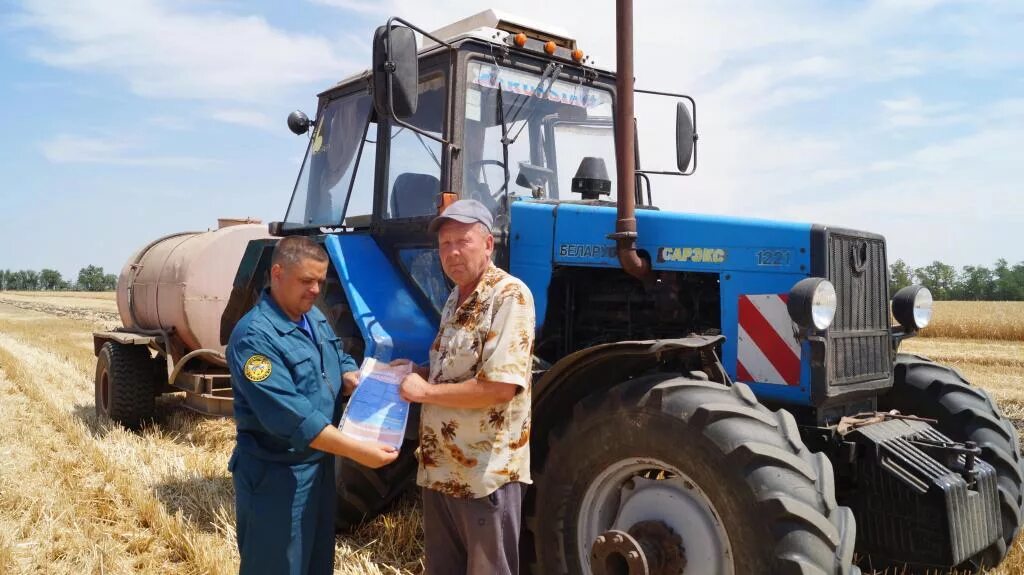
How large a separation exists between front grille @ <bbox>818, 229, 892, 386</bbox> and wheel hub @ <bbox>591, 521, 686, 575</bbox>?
→ 983 mm

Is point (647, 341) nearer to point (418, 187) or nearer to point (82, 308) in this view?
point (418, 187)

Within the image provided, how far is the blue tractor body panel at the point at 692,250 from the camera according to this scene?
3412 mm

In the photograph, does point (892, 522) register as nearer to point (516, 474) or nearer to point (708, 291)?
point (708, 291)

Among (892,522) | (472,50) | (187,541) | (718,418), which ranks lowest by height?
(187,541)

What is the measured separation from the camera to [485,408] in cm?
246

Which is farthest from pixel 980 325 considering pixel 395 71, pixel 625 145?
pixel 395 71

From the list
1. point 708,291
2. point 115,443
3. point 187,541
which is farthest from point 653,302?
point 115,443

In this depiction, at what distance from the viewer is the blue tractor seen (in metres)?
2.84

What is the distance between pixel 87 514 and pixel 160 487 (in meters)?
0.63

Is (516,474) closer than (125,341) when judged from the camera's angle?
Yes

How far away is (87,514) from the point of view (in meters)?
4.56

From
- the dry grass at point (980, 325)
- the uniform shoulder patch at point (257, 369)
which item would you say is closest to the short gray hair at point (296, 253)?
the uniform shoulder patch at point (257, 369)

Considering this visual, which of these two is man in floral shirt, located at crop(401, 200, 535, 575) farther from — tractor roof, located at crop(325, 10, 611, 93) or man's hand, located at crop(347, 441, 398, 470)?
tractor roof, located at crop(325, 10, 611, 93)

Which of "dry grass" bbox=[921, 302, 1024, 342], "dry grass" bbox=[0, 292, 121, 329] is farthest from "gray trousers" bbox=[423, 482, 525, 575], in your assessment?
"dry grass" bbox=[921, 302, 1024, 342]
